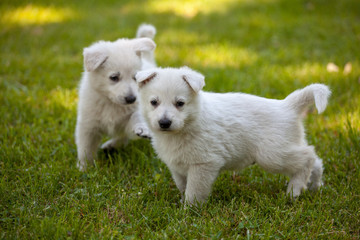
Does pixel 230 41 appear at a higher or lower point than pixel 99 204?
higher

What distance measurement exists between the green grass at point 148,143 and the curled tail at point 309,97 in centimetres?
75

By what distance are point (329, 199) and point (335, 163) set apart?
0.69 m

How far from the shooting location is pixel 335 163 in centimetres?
370

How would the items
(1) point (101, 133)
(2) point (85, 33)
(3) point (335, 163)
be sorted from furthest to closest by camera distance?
1. (2) point (85, 33)
2. (1) point (101, 133)
3. (3) point (335, 163)

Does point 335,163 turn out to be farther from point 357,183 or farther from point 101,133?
point 101,133

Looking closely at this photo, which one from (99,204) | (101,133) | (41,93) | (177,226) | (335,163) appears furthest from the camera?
(41,93)

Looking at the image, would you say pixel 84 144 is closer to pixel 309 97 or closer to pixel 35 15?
pixel 309 97

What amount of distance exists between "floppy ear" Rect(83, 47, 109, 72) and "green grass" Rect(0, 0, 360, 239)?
91 centimetres

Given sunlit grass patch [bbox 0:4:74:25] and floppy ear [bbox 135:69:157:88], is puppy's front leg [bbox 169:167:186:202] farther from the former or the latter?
sunlit grass patch [bbox 0:4:74:25]

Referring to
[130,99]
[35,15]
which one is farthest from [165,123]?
[35,15]

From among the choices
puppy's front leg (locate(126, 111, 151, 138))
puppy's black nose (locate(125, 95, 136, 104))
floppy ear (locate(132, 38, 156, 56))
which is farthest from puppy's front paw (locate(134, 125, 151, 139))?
floppy ear (locate(132, 38, 156, 56))

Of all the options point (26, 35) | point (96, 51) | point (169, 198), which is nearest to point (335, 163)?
point (169, 198)

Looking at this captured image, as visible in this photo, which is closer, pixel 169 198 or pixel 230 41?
pixel 169 198

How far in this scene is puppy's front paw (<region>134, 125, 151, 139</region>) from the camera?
3.59 meters
